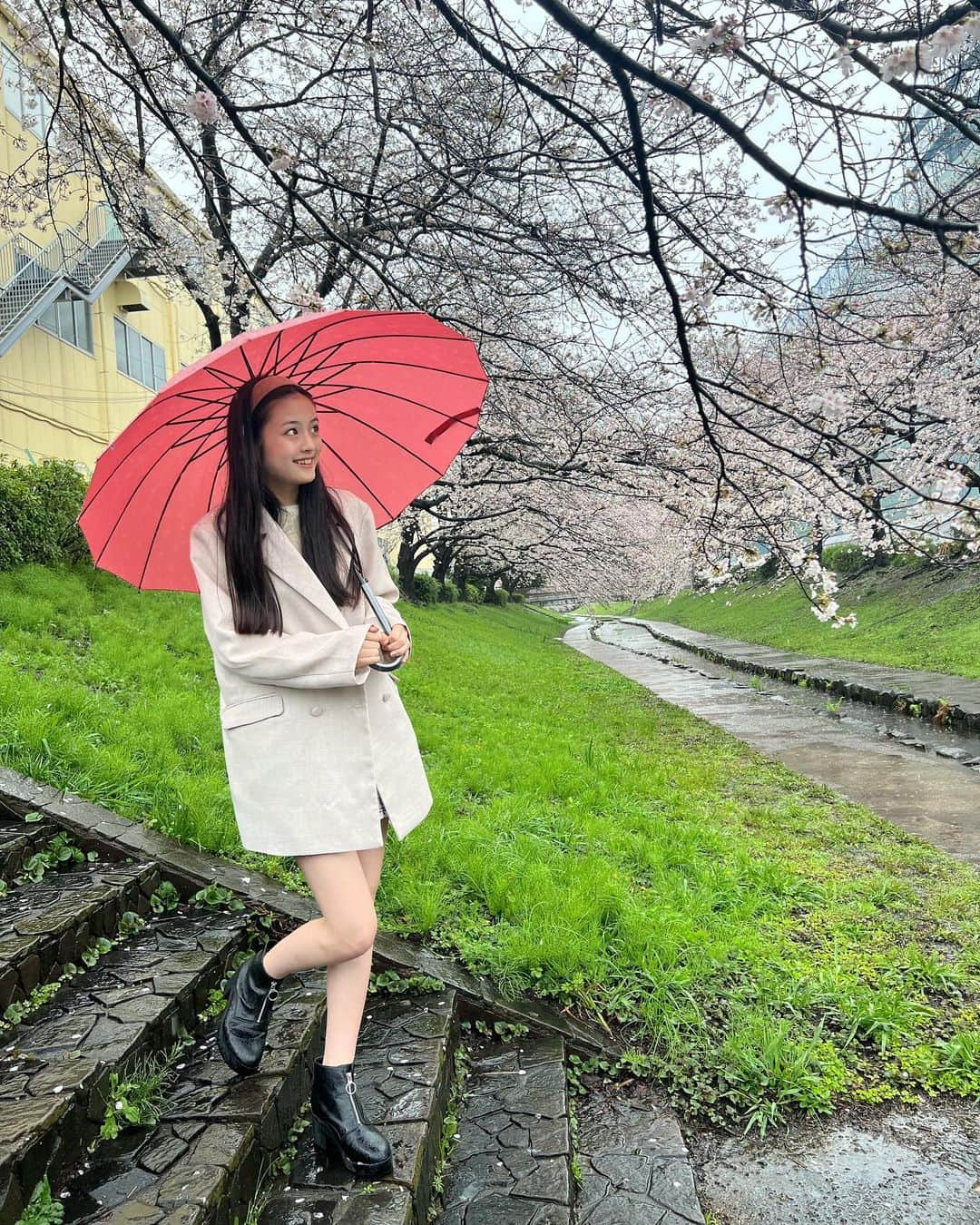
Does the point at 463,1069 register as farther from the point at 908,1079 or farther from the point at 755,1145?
the point at 908,1079

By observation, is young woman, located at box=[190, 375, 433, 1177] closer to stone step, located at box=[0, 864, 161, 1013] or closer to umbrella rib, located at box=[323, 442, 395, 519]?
umbrella rib, located at box=[323, 442, 395, 519]

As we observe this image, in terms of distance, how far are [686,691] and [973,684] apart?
4.62 metres

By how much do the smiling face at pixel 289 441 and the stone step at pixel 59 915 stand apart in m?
1.76

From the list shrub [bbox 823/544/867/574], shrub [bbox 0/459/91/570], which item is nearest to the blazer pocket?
shrub [bbox 0/459/91/570]

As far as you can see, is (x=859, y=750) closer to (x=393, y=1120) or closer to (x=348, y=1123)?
(x=393, y=1120)

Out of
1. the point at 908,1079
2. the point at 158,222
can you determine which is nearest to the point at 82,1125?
the point at 908,1079

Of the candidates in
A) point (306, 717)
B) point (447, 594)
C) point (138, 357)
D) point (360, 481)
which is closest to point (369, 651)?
point (306, 717)

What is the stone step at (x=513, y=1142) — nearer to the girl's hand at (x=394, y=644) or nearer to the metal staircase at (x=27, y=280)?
the girl's hand at (x=394, y=644)

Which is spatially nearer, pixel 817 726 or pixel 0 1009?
pixel 0 1009

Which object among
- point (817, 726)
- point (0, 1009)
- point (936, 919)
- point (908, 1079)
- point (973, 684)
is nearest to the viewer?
point (0, 1009)

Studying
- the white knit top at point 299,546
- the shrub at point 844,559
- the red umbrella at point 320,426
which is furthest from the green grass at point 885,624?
the white knit top at point 299,546

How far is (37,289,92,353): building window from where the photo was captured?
1697 cm

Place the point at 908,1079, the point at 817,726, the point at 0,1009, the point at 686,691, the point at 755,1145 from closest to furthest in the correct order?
the point at 0,1009
the point at 755,1145
the point at 908,1079
the point at 817,726
the point at 686,691

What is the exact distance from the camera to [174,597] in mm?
9898
